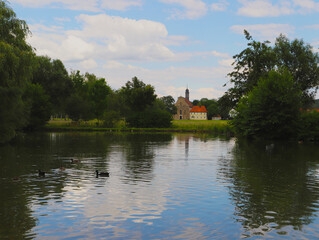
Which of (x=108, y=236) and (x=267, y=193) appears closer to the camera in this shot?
(x=108, y=236)

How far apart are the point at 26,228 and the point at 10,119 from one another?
28.6 metres

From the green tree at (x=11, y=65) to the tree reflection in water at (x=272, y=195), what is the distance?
813 inches

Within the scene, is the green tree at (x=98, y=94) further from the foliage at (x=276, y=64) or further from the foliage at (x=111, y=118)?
the foliage at (x=276, y=64)

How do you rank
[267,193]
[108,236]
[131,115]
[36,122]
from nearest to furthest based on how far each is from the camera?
[108,236] < [267,193] < [36,122] < [131,115]

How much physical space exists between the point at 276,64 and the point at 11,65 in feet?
183

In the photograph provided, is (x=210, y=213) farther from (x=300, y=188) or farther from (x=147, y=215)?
(x=300, y=188)

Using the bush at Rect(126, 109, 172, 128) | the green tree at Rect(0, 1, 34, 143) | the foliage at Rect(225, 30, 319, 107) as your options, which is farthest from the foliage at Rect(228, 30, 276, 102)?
the green tree at Rect(0, 1, 34, 143)

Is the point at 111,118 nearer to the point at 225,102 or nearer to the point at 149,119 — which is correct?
the point at 149,119

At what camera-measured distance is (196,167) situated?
24734 millimetres

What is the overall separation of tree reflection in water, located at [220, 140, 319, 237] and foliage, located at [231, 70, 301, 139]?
3434cm

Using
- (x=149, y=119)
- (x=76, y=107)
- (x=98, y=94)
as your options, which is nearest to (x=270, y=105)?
(x=149, y=119)

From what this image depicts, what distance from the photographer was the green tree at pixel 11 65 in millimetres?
31750

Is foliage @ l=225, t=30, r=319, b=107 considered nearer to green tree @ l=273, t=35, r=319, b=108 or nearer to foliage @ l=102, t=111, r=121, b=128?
green tree @ l=273, t=35, r=319, b=108

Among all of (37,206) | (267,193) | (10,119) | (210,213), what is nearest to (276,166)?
(267,193)
